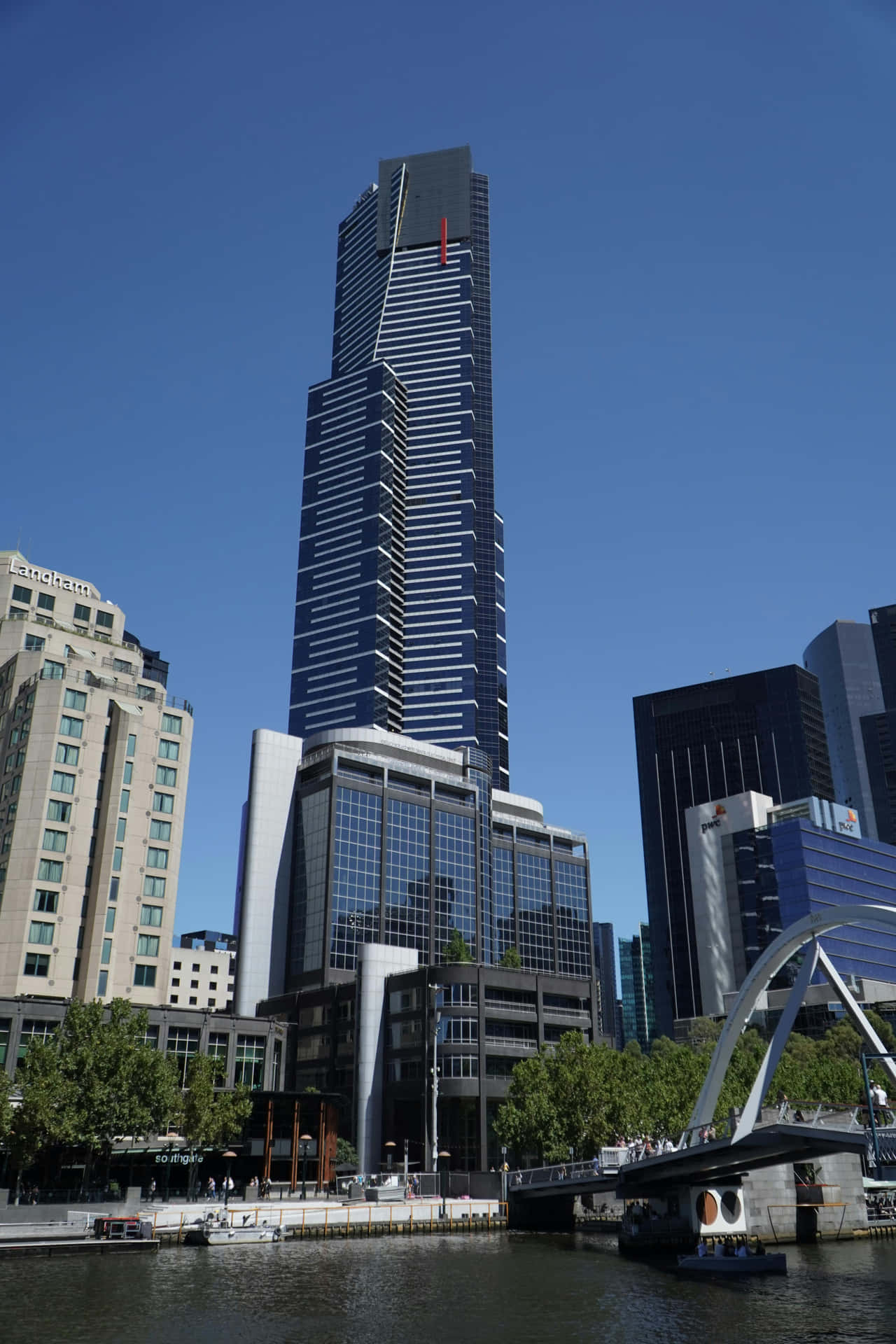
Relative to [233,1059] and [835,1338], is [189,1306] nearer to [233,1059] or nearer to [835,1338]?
[835,1338]

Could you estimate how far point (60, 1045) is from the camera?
86.4 m

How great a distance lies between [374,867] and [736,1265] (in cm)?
10736

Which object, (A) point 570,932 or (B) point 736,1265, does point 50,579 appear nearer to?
(A) point 570,932

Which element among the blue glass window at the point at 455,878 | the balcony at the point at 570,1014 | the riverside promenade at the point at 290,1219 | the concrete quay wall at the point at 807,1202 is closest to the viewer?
the riverside promenade at the point at 290,1219

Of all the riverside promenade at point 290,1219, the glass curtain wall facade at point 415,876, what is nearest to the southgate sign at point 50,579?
the glass curtain wall facade at point 415,876

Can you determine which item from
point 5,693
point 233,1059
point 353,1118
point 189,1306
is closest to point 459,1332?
point 189,1306

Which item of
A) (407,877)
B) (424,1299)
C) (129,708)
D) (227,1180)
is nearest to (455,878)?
(407,877)

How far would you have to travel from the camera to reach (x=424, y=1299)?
167 feet

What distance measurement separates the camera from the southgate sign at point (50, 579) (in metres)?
136

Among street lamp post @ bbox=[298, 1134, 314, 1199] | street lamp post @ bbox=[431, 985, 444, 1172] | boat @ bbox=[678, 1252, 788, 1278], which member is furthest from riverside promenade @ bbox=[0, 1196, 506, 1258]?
boat @ bbox=[678, 1252, 788, 1278]

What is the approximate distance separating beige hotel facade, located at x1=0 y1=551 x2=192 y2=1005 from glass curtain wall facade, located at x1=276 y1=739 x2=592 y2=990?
4318cm

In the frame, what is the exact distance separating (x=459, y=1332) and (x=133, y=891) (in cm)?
7919

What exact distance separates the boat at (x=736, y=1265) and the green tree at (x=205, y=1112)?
40.6 metres

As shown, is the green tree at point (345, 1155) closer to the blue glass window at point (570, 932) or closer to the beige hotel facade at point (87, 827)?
the beige hotel facade at point (87, 827)
